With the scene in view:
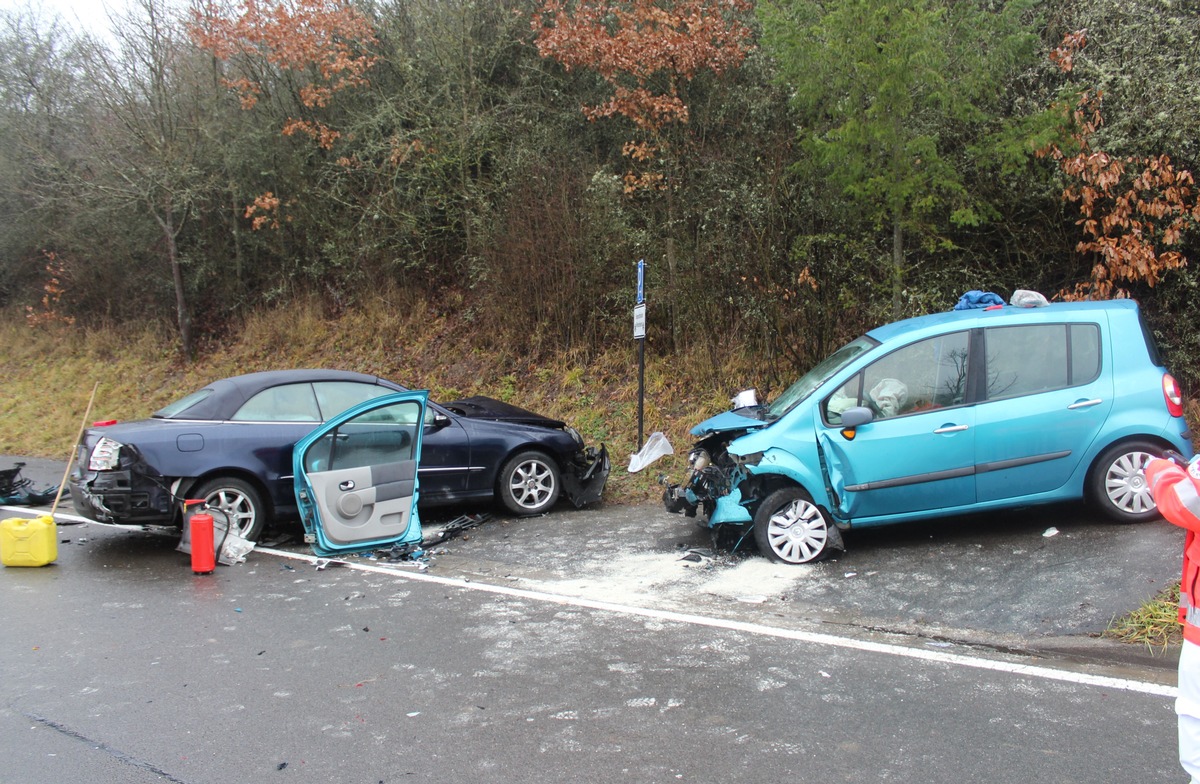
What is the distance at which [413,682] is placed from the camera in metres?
4.93

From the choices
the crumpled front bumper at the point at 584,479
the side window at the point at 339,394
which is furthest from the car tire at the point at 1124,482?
the side window at the point at 339,394

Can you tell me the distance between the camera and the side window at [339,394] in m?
8.70

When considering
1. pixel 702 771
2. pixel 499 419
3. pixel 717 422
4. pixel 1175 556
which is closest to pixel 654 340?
pixel 499 419

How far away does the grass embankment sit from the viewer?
12172mm

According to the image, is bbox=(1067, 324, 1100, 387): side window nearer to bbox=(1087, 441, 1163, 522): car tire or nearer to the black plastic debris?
bbox=(1087, 441, 1163, 522): car tire

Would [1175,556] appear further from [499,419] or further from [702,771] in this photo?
[499,419]

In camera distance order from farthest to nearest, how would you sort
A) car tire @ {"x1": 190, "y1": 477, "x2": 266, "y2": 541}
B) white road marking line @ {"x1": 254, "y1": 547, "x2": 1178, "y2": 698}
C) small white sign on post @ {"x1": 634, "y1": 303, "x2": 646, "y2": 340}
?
1. small white sign on post @ {"x1": 634, "y1": 303, "x2": 646, "y2": 340}
2. car tire @ {"x1": 190, "y1": 477, "x2": 266, "y2": 541}
3. white road marking line @ {"x1": 254, "y1": 547, "x2": 1178, "y2": 698}

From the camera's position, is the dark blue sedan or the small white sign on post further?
the small white sign on post

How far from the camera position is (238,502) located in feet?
26.7

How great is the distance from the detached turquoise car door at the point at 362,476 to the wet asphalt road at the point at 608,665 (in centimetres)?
42

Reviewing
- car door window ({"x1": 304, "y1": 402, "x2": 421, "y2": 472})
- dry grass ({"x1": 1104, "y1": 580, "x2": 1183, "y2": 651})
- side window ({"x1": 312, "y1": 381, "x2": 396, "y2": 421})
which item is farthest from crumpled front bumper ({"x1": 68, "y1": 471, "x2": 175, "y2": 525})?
dry grass ({"x1": 1104, "y1": 580, "x2": 1183, "y2": 651})

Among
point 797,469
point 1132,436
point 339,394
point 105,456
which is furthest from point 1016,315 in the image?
point 105,456

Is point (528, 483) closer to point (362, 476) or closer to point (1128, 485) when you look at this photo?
point (362, 476)

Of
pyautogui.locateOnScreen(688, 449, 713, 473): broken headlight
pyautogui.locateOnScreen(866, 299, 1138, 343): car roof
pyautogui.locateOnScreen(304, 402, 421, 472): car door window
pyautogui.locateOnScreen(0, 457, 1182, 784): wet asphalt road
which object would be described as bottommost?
pyautogui.locateOnScreen(0, 457, 1182, 784): wet asphalt road
